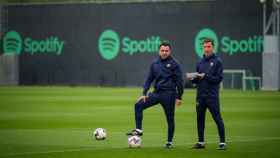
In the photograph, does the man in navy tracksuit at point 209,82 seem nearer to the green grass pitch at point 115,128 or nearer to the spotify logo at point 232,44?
the green grass pitch at point 115,128

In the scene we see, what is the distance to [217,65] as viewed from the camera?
19.6 metres

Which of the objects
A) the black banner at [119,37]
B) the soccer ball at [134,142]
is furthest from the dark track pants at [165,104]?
the black banner at [119,37]

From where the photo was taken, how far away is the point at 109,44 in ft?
206

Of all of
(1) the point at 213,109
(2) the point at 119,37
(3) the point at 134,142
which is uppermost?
(2) the point at 119,37

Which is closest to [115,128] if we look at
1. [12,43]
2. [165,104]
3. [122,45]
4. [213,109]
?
[165,104]

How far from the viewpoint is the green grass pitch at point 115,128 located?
19.4 m

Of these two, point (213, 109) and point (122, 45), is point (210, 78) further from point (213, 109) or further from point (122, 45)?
point (122, 45)

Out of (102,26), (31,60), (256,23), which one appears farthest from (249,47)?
(31,60)

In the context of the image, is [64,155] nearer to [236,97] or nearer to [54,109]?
[54,109]

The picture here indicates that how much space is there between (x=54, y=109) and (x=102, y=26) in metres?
28.1

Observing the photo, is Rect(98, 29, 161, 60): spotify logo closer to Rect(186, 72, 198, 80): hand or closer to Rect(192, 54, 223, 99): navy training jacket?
Rect(192, 54, 223, 99): navy training jacket

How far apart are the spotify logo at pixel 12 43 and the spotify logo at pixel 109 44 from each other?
609 cm

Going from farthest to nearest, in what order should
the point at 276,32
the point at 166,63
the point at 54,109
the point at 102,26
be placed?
1. the point at 102,26
2. the point at 276,32
3. the point at 54,109
4. the point at 166,63

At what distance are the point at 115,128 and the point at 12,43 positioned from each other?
40.9 m
